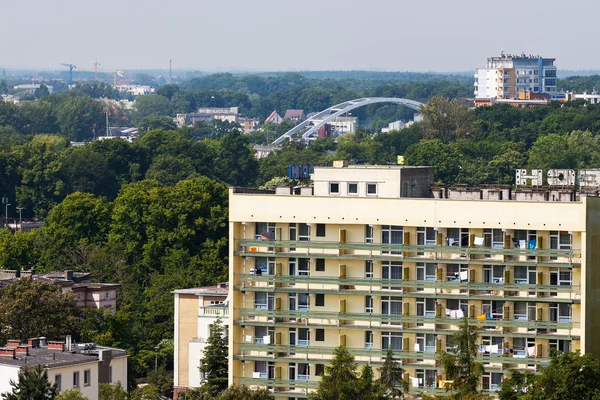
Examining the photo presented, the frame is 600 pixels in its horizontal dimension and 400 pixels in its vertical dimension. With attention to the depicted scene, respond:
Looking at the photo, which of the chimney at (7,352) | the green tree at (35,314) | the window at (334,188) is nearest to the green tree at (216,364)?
the green tree at (35,314)

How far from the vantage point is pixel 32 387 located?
77.4 metres

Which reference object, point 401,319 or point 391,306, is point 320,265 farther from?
point 401,319

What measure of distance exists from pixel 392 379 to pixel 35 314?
24.9 metres

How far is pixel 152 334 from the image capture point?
11925 cm

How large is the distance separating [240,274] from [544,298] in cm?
1372

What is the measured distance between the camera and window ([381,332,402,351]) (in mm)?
81250

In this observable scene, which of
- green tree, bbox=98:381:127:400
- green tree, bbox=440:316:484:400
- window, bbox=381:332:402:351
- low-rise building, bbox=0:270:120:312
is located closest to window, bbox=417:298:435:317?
window, bbox=381:332:402:351

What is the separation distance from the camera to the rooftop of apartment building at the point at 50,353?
8475cm

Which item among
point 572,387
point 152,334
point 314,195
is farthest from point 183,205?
point 572,387

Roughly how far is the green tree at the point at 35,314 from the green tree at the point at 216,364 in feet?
25.3

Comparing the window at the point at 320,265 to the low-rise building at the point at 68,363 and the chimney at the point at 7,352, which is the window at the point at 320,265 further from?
the chimney at the point at 7,352

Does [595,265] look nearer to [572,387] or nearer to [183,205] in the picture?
[572,387]

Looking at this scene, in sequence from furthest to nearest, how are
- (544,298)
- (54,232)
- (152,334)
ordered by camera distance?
1. (54,232)
2. (152,334)
3. (544,298)

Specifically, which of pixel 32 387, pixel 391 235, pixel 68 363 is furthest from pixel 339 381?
pixel 68 363
